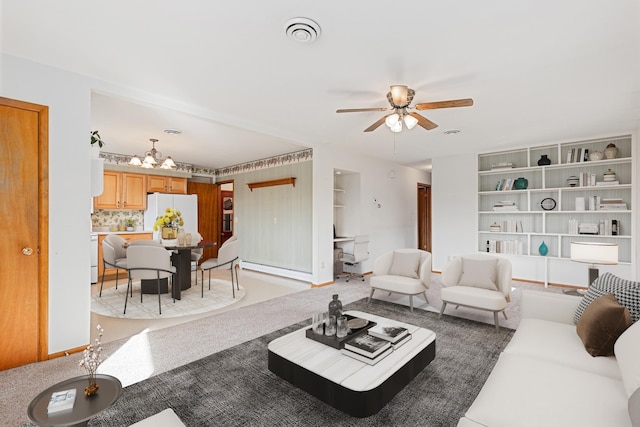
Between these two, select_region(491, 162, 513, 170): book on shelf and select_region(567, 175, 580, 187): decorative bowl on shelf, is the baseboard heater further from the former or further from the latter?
select_region(567, 175, 580, 187): decorative bowl on shelf

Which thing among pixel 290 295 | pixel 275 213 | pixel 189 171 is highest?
pixel 189 171

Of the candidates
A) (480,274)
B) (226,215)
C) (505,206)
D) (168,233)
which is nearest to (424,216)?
(505,206)

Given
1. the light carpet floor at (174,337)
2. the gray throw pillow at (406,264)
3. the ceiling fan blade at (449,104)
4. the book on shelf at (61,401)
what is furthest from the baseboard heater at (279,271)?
the book on shelf at (61,401)

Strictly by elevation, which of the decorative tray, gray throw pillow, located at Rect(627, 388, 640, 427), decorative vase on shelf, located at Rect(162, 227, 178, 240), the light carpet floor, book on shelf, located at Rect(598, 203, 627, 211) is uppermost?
book on shelf, located at Rect(598, 203, 627, 211)

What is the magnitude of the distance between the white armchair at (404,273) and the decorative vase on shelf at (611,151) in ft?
11.6

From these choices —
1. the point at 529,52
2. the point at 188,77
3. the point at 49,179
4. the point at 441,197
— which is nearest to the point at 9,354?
the point at 49,179

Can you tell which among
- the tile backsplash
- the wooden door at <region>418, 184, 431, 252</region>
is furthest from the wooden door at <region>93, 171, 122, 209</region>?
the wooden door at <region>418, 184, 431, 252</region>

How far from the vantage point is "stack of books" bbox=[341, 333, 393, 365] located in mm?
2027

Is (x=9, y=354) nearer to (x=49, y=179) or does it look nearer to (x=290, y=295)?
(x=49, y=179)

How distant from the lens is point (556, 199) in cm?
550

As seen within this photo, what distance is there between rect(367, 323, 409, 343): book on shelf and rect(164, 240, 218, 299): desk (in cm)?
317

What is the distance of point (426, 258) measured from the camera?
412 centimetres

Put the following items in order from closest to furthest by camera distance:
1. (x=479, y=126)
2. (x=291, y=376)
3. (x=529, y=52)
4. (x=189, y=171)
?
(x=291, y=376)
(x=529, y=52)
(x=479, y=126)
(x=189, y=171)

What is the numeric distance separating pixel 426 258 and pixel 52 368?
4055 mm
